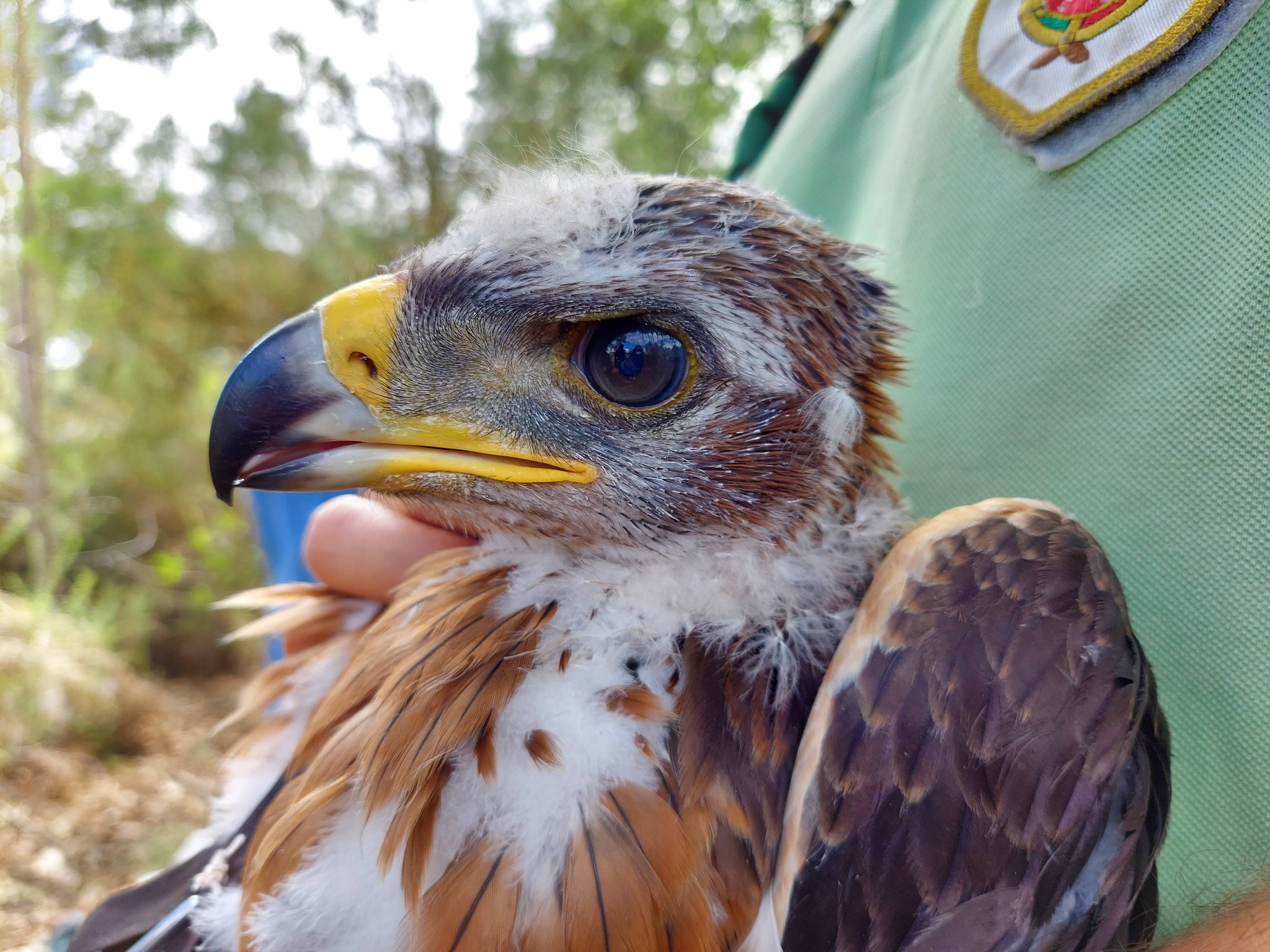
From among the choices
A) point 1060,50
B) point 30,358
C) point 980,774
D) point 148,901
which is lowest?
point 148,901

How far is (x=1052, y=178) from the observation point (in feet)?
4.86

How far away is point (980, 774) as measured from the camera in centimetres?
103

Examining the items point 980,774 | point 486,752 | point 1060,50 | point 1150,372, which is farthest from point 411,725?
point 1060,50

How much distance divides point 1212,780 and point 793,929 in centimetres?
79

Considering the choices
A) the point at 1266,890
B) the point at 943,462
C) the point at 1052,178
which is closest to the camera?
the point at 1266,890

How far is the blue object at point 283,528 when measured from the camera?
8.48ft

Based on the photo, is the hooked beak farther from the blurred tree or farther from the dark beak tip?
the blurred tree

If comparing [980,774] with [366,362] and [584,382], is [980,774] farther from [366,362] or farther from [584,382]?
[366,362]

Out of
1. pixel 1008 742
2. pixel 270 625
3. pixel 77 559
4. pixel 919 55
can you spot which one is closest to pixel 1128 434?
pixel 1008 742

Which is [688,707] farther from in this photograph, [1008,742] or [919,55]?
[919,55]

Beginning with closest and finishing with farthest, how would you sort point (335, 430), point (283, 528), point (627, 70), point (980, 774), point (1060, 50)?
1. point (980, 774)
2. point (335, 430)
3. point (1060, 50)
4. point (283, 528)
5. point (627, 70)

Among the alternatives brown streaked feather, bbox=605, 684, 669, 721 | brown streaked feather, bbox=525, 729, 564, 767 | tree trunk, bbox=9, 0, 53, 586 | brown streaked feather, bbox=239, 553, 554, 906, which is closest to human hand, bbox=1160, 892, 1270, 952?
brown streaked feather, bbox=605, 684, 669, 721

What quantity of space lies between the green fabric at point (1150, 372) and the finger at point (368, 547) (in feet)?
4.03

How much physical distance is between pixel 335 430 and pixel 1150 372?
1461 millimetres
